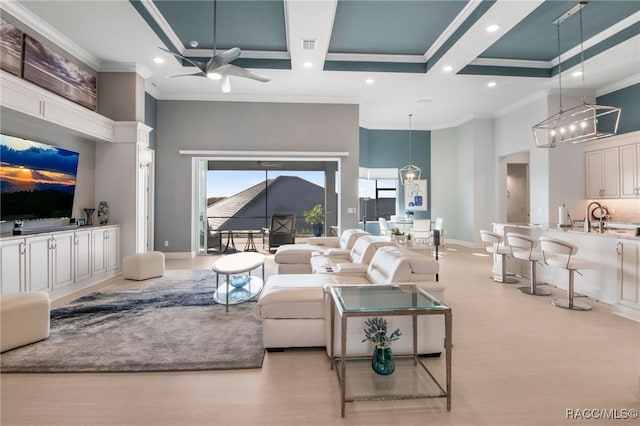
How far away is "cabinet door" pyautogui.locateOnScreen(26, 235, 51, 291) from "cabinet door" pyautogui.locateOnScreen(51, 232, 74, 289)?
0.08m

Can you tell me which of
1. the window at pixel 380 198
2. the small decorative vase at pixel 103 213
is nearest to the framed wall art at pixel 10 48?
the small decorative vase at pixel 103 213

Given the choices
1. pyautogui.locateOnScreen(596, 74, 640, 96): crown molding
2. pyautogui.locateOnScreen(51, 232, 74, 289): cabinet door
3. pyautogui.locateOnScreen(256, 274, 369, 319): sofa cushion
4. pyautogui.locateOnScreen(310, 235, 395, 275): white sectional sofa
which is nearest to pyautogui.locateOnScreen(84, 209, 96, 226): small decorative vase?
pyautogui.locateOnScreen(51, 232, 74, 289): cabinet door

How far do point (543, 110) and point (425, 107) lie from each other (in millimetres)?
2551

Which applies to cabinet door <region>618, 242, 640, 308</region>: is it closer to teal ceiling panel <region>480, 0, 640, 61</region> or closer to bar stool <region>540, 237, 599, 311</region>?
bar stool <region>540, 237, 599, 311</region>

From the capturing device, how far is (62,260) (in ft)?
14.2

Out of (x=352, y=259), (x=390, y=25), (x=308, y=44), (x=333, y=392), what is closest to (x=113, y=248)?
(x=352, y=259)

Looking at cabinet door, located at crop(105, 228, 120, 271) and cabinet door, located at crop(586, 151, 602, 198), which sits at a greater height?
cabinet door, located at crop(586, 151, 602, 198)

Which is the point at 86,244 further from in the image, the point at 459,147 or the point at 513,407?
the point at 459,147

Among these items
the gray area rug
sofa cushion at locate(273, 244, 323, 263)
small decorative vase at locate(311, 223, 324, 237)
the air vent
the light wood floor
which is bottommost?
the light wood floor

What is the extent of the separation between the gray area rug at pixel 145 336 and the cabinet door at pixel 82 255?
19.5 inches

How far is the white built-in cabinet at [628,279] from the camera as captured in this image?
3625mm

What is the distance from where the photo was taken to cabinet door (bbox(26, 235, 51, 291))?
12.5 feet

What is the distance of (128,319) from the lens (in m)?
3.50

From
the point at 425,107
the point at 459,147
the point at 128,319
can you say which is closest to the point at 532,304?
the point at 128,319
